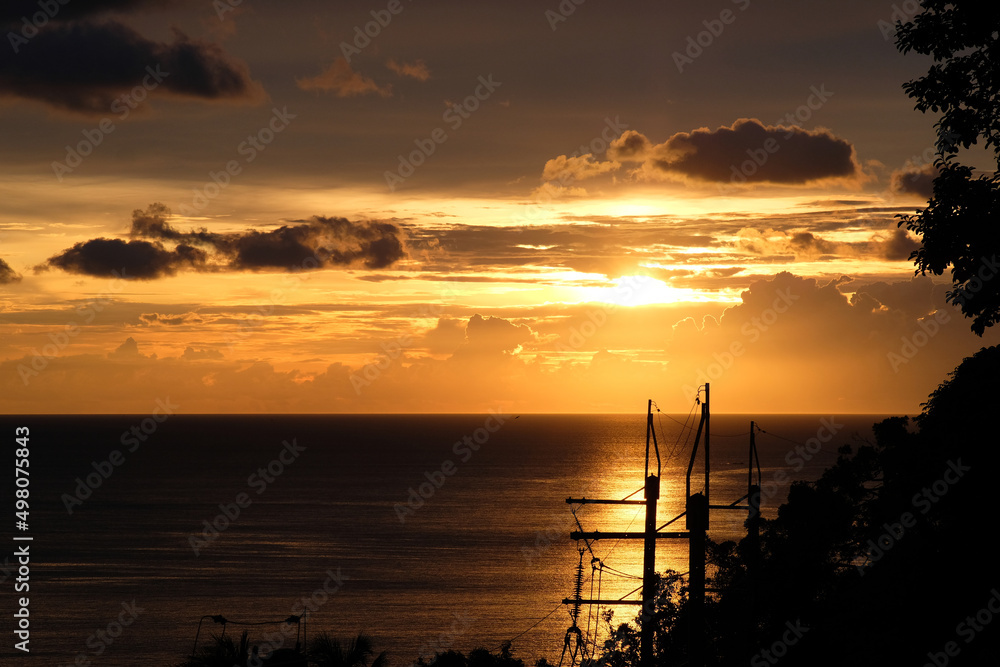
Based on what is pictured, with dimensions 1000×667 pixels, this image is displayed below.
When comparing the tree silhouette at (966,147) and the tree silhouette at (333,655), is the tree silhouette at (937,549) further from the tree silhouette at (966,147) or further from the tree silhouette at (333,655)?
the tree silhouette at (333,655)

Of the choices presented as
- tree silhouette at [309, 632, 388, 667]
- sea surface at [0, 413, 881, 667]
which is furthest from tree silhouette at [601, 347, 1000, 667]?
sea surface at [0, 413, 881, 667]

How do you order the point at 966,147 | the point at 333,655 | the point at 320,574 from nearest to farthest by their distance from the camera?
1. the point at 966,147
2. the point at 333,655
3. the point at 320,574

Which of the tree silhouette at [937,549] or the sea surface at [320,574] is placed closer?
the tree silhouette at [937,549]

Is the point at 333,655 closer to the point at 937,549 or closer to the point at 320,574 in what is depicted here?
the point at 937,549

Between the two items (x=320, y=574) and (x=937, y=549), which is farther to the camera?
(x=320, y=574)

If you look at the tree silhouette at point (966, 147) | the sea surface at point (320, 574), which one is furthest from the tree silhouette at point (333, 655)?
the sea surface at point (320, 574)

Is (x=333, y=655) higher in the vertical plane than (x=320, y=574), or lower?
lower

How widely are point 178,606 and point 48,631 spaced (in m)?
14.7

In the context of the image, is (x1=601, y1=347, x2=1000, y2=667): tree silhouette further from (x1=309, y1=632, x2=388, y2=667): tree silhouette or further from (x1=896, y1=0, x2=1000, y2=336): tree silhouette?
(x1=309, y1=632, x2=388, y2=667): tree silhouette

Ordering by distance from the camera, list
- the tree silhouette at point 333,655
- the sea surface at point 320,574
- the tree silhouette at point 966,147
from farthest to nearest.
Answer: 1. the sea surface at point 320,574
2. the tree silhouette at point 333,655
3. the tree silhouette at point 966,147

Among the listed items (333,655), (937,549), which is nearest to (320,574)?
(333,655)

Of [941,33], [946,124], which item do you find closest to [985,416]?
[946,124]

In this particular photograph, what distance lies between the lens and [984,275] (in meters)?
14.1

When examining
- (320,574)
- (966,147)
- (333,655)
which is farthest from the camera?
(320,574)
